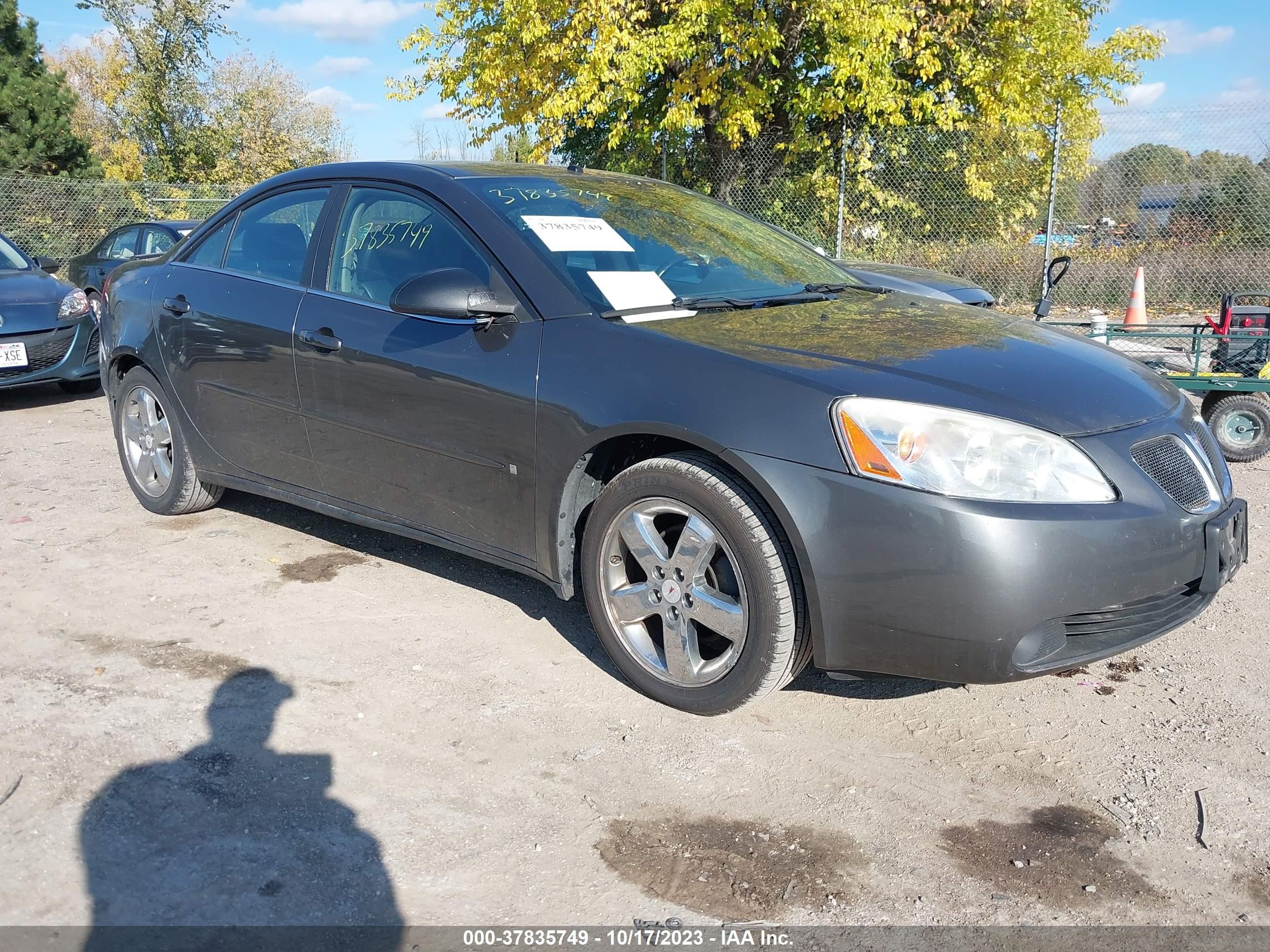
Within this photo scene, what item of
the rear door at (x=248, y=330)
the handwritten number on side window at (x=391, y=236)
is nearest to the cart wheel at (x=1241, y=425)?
the handwritten number on side window at (x=391, y=236)

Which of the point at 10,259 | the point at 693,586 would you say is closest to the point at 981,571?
the point at 693,586

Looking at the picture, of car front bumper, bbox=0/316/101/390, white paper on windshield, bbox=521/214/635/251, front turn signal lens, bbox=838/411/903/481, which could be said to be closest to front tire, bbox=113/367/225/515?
white paper on windshield, bbox=521/214/635/251

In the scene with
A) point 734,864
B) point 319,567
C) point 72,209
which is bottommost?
point 734,864

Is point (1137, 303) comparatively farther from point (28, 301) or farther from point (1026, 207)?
point (28, 301)

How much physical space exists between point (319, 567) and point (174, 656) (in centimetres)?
99

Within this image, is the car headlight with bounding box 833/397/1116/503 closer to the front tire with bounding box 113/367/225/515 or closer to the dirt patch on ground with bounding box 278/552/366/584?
the dirt patch on ground with bounding box 278/552/366/584

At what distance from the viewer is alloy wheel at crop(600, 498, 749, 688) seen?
10.0ft

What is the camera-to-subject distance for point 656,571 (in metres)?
3.20

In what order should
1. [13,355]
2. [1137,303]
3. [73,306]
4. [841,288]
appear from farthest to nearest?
[1137,303]
[73,306]
[13,355]
[841,288]

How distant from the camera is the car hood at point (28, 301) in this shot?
8117 millimetres

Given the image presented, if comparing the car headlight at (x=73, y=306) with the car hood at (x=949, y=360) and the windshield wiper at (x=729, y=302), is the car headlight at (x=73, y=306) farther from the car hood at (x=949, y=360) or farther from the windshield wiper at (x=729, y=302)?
the car hood at (x=949, y=360)

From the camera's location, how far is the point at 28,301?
8320 mm

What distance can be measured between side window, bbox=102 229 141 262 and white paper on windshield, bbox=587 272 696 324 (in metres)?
9.12

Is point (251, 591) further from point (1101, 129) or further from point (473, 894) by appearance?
point (1101, 129)
